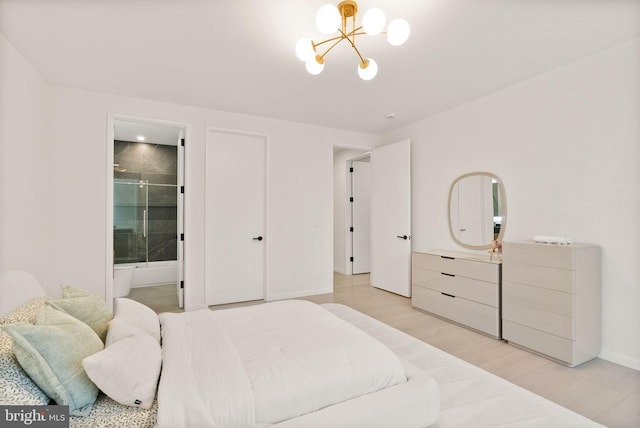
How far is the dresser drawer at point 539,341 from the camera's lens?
2.32 m

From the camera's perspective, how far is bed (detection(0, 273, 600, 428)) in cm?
108

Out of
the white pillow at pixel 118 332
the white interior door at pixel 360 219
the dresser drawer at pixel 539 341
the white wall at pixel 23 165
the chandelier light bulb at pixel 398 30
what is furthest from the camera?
the white interior door at pixel 360 219

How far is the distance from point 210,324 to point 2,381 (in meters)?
0.94

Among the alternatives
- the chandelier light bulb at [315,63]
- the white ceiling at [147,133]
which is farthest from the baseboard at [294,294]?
the chandelier light bulb at [315,63]

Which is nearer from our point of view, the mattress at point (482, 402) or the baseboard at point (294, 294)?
the mattress at point (482, 402)

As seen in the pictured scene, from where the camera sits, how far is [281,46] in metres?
2.35

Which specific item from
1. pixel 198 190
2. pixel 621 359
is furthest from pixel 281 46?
pixel 621 359

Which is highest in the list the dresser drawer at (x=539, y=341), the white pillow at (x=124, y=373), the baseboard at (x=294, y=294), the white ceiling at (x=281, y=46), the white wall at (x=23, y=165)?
the white ceiling at (x=281, y=46)

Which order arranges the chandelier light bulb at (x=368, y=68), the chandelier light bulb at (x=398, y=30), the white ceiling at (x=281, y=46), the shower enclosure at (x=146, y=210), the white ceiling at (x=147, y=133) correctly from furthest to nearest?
the shower enclosure at (x=146, y=210) → the white ceiling at (x=147, y=133) → the chandelier light bulb at (x=368, y=68) → the white ceiling at (x=281, y=46) → the chandelier light bulb at (x=398, y=30)

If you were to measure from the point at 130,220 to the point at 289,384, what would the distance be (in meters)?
5.40

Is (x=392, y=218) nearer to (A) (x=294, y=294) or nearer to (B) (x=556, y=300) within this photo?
(A) (x=294, y=294)

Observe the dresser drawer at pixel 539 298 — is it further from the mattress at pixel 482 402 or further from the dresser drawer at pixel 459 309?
the mattress at pixel 482 402

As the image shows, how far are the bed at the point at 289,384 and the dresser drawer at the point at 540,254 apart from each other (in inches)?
49.6

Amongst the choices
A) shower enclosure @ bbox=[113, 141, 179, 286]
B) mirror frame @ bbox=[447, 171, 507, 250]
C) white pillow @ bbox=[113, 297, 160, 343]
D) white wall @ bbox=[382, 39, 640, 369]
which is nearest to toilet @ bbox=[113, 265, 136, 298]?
shower enclosure @ bbox=[113, 141, 179, 286]
